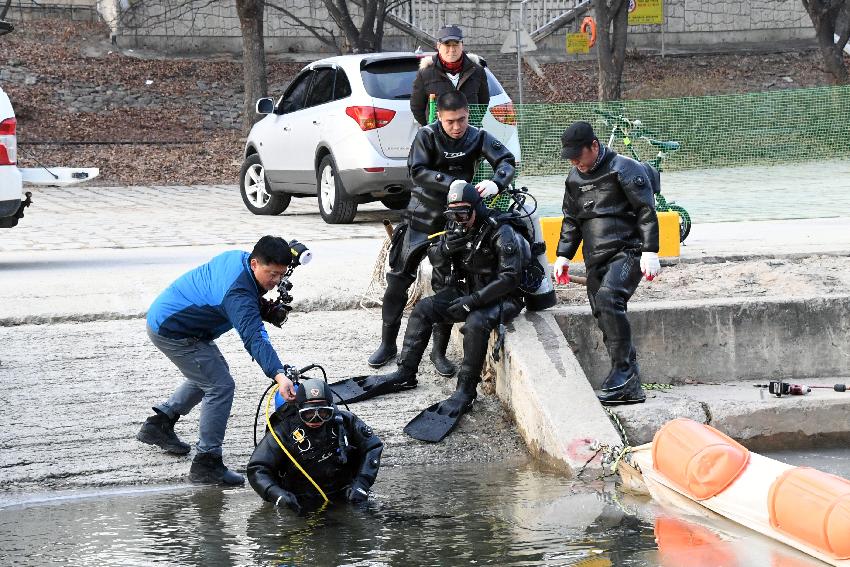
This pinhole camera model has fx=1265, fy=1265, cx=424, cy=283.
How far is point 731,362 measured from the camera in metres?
8.64

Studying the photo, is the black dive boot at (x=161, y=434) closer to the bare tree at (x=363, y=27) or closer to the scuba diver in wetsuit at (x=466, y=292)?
the scuba diver in wetsuit at (x=466, y=292)

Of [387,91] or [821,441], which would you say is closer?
[821,441]

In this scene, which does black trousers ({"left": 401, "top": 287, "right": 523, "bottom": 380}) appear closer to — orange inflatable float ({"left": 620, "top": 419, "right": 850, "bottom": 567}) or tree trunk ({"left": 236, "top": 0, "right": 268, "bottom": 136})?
orange inflatable float ({"left": 620, "top": 419, "right": 850, "bottom": 567})

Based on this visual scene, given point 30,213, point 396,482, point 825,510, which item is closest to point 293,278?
point 396,482

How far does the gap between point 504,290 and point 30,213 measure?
10328 millimetres

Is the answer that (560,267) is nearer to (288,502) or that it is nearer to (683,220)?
(288,502)

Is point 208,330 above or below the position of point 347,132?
below

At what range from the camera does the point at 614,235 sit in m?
7.80

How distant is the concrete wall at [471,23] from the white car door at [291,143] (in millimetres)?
15490

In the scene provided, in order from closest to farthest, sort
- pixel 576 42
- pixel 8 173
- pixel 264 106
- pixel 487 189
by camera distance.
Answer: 1. pixel 487 189
2. pixel 8 173
3. pixel 264 106
4. pixel 576 42

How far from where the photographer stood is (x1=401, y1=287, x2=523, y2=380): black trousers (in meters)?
7.69

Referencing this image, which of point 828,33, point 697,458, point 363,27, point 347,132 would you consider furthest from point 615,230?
point 828,33

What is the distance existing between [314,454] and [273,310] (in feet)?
2.53

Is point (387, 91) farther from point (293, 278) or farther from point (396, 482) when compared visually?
point (396, 482)
